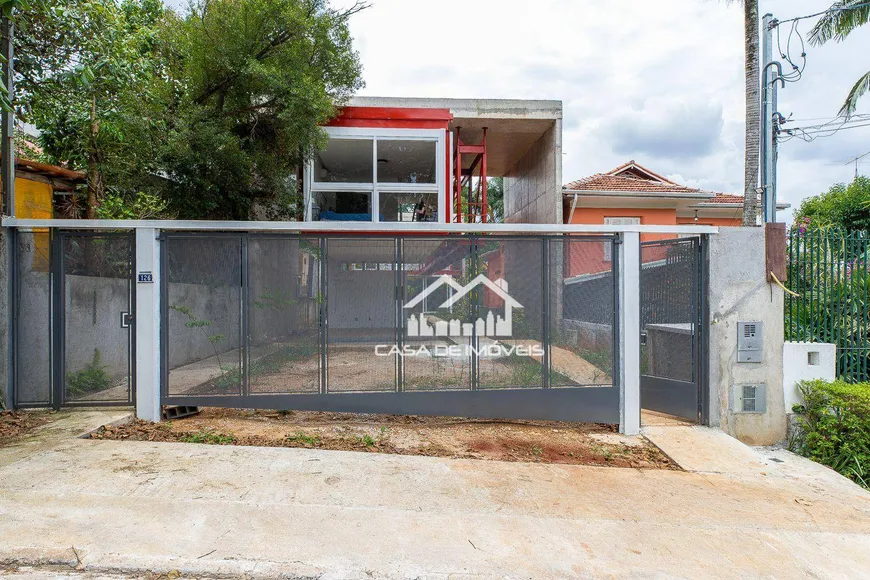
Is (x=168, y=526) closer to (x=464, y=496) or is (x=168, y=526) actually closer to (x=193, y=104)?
(x=464, y=496)

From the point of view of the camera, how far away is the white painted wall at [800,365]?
6.76m

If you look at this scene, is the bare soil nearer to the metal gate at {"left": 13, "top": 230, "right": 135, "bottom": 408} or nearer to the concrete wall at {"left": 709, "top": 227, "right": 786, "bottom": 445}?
the metal gate at {"left": 13, "top": 230, "right": 135, "bottom": 408}

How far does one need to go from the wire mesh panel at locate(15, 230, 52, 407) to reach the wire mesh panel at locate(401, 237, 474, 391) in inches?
168

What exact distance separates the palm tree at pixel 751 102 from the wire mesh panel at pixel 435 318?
7.64m

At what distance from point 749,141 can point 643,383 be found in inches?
264

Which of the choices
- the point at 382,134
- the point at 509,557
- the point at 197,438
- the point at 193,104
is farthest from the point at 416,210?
the point at 509,557

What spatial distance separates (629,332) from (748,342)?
1.63 metres

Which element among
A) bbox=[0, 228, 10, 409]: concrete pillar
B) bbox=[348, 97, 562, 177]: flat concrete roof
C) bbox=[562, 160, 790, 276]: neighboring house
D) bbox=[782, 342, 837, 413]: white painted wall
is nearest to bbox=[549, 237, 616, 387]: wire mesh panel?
bbox=[782, 342, 837, 413]: white painted wall

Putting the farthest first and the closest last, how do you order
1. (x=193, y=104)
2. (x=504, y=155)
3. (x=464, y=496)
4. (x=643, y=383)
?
(x=504, y=155) < (x=193, y=104) < (x=643, y=383) < (x=464, y=496)

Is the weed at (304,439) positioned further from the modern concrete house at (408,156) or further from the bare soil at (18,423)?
the modern concrete house at (408,156)

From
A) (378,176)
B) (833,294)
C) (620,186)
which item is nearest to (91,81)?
(378,176)

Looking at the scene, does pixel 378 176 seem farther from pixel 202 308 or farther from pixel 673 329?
pixel 673 329

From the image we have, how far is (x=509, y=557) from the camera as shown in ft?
11.1

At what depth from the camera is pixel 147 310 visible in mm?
6129
